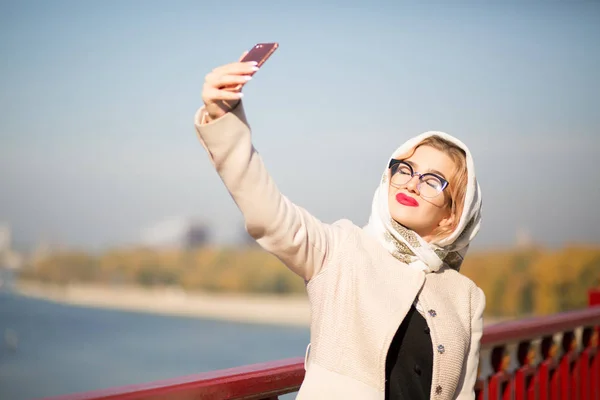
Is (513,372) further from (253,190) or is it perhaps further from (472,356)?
(253,190)

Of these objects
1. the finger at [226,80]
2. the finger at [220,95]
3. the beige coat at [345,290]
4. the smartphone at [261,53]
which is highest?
the smartphone at [261,53]

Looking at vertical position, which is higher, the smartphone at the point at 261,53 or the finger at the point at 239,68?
the smartphone at the point at 261,53

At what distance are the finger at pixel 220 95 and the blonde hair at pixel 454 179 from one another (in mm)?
509

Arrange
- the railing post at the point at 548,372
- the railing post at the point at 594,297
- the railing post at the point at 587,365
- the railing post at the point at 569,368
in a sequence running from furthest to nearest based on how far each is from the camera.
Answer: the railing post at the point at 594,297
the railing post at the point at 587,365
the railing post at the point at 569,368
the railing post at the point at 548,372

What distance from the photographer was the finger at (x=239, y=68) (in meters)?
0.95

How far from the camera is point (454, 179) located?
1358mm

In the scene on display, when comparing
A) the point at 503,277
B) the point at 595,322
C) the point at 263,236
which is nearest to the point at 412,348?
the point at 263,236

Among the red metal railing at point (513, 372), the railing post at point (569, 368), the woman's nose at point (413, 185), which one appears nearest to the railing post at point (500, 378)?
the red metal railing at point (513, 372)

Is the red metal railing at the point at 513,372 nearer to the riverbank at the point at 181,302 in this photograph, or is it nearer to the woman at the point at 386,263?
the woman at the point at 386,263

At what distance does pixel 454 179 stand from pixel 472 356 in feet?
1.07

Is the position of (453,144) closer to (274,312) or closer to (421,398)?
(421,398)

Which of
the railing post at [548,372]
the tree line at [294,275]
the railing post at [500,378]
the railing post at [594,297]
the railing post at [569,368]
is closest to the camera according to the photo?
the railing post at [500,378]

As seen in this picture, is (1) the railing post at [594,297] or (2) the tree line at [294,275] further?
(2) the tree line at [294,275]

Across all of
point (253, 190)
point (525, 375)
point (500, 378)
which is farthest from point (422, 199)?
point (525, 375)
